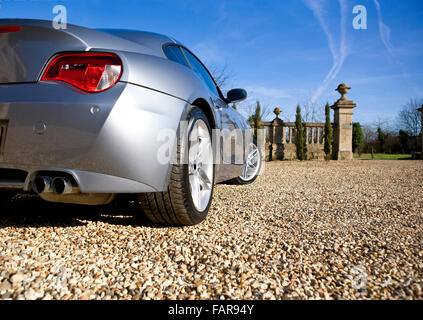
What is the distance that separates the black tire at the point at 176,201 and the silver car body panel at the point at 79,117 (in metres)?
0.16

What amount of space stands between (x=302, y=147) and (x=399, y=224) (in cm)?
1268

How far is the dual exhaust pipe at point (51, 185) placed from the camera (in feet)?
4.98

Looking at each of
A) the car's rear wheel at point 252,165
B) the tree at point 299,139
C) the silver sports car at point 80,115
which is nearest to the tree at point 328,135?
the tree at point 299,139

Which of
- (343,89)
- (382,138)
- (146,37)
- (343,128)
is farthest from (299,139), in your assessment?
(382,138)

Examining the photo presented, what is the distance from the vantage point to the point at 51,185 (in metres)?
1.53

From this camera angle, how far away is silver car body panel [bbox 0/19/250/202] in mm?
1523

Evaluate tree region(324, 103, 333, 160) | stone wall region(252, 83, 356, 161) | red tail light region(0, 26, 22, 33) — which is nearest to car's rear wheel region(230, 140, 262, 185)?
red tail light region(0, 26, 22, 33)

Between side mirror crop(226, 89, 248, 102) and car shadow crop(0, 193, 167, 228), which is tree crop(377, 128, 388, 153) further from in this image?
car shadow crop(0, 193, 167, 228)

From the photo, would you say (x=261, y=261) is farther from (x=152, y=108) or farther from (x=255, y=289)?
(x=152, y=108)

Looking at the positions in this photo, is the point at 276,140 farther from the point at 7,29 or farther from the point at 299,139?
the point at 7,29

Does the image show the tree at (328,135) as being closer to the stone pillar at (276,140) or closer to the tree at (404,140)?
the stone pillar at (276,140)

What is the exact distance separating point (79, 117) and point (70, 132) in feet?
0.30

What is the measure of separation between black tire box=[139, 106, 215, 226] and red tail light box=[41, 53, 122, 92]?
0.55 m

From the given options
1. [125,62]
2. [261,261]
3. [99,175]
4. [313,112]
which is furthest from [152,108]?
[313,112]
